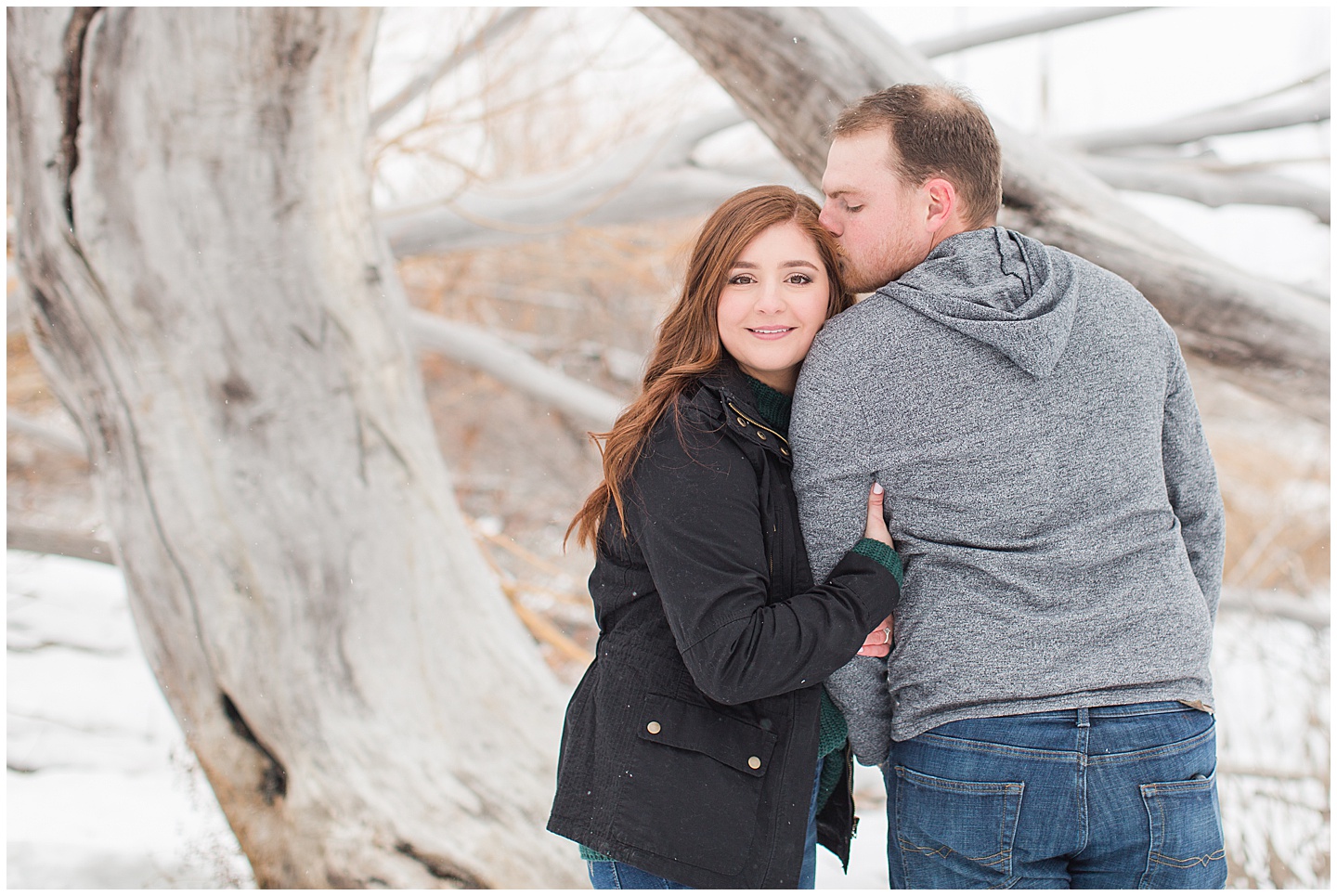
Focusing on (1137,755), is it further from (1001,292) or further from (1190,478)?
(1001,292)

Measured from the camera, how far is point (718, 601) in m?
1.17

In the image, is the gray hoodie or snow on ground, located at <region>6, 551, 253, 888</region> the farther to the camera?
snow on ground, located at <region>6, 551, 253, 888</region>

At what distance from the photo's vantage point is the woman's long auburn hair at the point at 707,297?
1.39 metres

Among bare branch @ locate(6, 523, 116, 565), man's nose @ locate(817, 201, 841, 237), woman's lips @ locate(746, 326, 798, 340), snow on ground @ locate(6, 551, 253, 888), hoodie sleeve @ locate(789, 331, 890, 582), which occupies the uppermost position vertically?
man's nose @ locate(817, 201, 841, 237)

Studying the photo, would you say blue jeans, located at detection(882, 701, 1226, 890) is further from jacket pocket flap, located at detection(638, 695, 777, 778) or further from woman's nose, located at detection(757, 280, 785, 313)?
woman's nose, located at detection(757, 280, 785, 313)

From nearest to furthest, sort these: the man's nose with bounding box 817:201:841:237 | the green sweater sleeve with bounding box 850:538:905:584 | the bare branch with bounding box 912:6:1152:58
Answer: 1. the green sweater sleeve with bounding box 850:538:905:584
2. the man's nose with bounding box 817:201:841:237
3. the bare branch with bounding box 912:6:1152:58

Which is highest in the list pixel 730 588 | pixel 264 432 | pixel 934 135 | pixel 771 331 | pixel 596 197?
pixel 596 197

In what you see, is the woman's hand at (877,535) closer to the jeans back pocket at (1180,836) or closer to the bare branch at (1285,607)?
the jeans back pocket at (1180,836)

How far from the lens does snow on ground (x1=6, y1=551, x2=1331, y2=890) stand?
275cm

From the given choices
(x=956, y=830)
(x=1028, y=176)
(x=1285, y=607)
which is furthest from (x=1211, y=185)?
(x=956, y=830)

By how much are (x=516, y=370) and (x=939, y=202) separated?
353 cm

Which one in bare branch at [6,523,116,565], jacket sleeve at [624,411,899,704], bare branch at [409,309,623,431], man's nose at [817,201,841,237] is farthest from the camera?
bare branch at [6,523,116,565]

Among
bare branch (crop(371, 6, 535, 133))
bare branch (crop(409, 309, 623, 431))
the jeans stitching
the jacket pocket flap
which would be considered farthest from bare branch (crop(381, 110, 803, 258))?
the jeans stitching

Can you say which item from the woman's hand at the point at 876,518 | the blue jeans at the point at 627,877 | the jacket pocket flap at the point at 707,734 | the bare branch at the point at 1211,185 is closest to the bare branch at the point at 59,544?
the blue jeans at the point at 627,877
